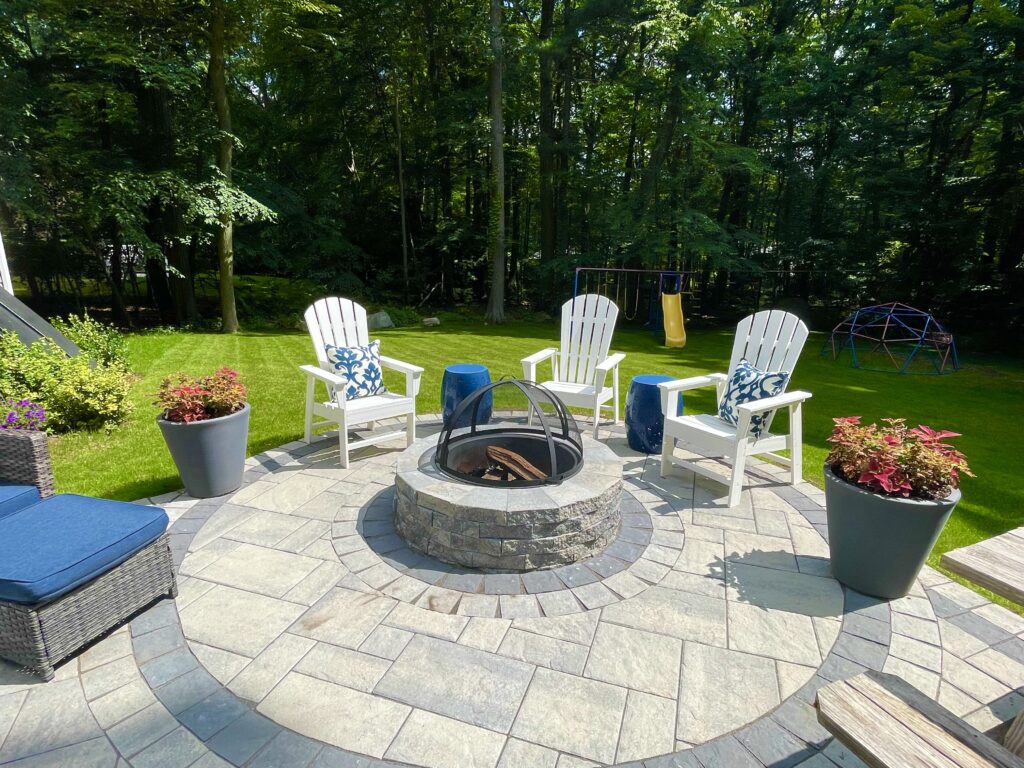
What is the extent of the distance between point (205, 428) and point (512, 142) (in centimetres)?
1352

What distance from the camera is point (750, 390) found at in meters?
3.36

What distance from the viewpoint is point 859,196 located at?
1153 cm

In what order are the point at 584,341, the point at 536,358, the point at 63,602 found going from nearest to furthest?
the point at 63,602, the point at 536,358, the point at 584,341

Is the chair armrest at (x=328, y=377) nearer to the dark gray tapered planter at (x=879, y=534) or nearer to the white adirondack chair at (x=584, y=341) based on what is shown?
the white adirondack chair at (x=584, y=341)

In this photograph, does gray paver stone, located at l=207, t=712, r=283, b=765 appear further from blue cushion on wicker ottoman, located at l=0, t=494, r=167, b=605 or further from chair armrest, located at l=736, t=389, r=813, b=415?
chair armrest, located at l=736, t=389, r=813, b=415

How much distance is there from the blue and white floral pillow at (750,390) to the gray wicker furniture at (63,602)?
3.18 m

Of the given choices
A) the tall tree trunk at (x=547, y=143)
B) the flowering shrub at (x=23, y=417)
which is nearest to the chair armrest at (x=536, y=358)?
the flowering shrub at (x=23, y=417)

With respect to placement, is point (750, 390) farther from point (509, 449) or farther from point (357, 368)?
point (357, 368)

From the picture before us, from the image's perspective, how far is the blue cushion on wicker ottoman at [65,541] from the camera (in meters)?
1.66

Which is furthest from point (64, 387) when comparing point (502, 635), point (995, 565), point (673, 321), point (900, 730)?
point (673, 321)

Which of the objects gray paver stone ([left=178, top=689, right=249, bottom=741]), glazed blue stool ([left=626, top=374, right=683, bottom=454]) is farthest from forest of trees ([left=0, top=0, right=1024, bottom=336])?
gray paver stone ([left=178, top=689, right=249, bottom=741])

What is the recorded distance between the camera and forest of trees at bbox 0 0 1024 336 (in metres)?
8.71

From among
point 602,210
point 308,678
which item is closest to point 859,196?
point 602,210

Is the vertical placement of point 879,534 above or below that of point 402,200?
below
